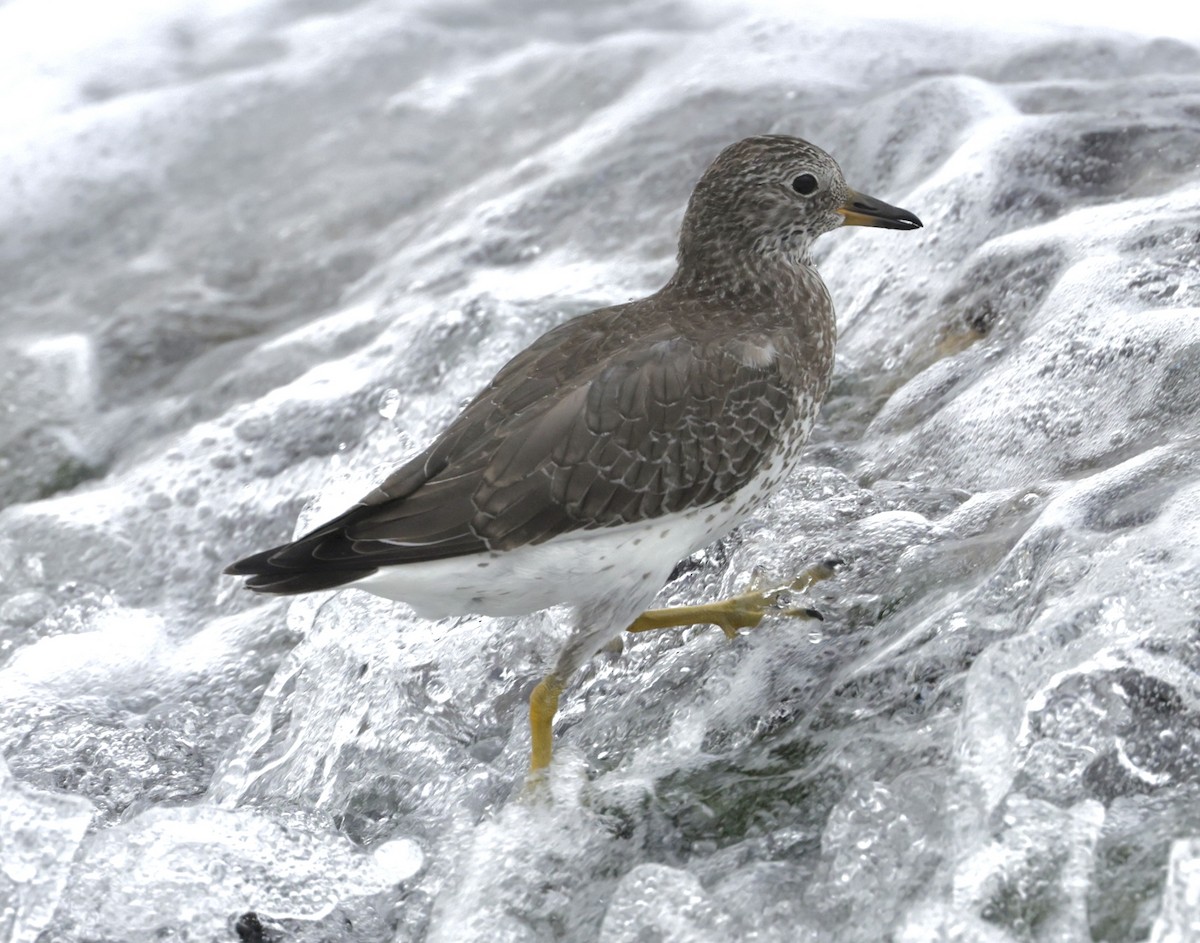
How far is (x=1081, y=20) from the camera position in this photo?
950 cm

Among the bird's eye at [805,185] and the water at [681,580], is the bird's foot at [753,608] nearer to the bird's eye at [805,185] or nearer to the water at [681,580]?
the water at [681,580]

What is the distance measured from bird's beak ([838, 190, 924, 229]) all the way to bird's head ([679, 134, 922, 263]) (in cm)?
6

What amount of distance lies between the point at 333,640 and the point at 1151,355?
9.25ft

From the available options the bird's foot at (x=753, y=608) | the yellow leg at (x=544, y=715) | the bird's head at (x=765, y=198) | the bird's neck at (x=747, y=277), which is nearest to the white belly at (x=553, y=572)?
the yellow leg at (x=544, y=715)

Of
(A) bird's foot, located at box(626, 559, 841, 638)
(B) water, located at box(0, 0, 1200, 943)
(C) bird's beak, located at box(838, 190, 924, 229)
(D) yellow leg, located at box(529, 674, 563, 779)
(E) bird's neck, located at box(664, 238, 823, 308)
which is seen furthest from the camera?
(C) bird's beak, located at box(838, 190, 924, 229)

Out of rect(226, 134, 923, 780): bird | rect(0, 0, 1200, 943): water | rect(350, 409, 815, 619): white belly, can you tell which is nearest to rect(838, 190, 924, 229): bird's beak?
rect(226, 134, 923, 780): bird

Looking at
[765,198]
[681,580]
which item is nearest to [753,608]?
[681,580]

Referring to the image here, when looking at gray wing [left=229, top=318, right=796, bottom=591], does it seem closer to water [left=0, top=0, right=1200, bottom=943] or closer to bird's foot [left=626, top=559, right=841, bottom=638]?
bird's foot [left=626, top=559, right=841, bottom=638]

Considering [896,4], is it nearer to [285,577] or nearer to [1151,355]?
[1151,355]

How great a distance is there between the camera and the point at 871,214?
4.95 meters

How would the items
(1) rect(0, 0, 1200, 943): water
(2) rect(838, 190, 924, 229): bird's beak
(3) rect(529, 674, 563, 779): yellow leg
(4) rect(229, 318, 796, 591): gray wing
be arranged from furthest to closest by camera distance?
1. (2) rect(838, 190, 924, 229): bird's beak
2. (3) rect(529, 674, 563, 779): yellow leg
3. (4) rect(229, 318, 796, 591): gray wing
4. (1) rect(0, 0, 1200, 943): water

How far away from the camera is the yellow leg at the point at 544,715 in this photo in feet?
14.0

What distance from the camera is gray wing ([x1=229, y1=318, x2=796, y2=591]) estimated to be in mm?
4055

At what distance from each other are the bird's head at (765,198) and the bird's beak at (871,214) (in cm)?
6
